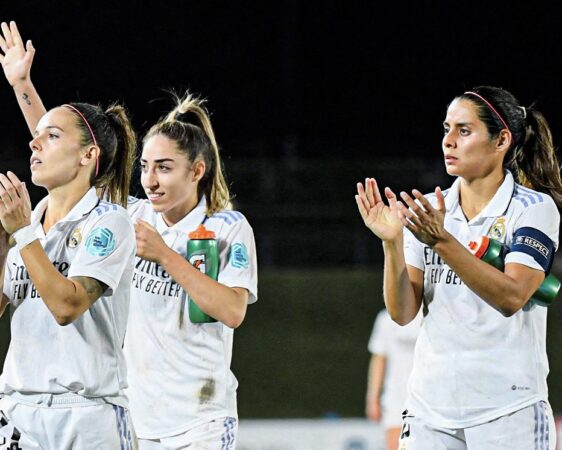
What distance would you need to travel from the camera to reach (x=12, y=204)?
3592 mm

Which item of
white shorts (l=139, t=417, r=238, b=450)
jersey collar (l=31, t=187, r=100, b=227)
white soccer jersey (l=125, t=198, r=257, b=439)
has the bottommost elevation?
white shorts (l=139, t=417, r=238, b=450)

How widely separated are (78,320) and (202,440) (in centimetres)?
91

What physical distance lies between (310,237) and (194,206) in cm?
575

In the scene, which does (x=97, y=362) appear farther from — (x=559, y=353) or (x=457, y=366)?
(x=559, y=353)

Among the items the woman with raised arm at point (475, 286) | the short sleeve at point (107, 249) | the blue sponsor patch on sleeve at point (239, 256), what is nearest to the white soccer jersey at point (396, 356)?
the blue sponsor patch on sleeve at point (239, 256)

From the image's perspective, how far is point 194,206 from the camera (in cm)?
477

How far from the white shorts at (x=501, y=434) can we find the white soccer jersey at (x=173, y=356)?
2.81 ft

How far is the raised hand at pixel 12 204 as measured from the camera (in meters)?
3.59

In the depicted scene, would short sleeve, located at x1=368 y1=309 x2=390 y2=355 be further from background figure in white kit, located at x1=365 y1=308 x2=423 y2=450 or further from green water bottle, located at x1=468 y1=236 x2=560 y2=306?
green water bottle, located at x1=468 y1=236 x2=560 y2=306

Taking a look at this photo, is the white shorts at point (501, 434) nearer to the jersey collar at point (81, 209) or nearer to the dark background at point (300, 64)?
the jersey collar at point (81, 209)

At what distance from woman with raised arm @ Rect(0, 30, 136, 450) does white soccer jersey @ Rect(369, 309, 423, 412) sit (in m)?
3.52

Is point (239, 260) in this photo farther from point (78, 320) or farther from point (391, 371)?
point (391, 371)

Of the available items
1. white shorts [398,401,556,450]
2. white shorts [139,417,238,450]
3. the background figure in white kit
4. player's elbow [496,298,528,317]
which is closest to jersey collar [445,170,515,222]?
player's elbow [496,298,528,317]

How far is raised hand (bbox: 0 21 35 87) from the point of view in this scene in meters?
4.71
